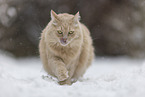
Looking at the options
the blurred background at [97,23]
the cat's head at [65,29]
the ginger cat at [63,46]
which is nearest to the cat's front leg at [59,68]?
the ginger cat at [63,46]

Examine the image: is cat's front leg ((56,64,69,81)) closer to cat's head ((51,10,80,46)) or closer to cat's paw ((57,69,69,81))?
cat's paw ((57,69,69,81))

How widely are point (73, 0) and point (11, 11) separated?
2.96 meters

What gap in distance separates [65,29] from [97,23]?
6.87 meters

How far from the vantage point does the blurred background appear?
9.16 m

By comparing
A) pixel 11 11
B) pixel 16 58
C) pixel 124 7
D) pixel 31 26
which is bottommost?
pixel 16 58

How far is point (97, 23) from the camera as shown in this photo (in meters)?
10.4

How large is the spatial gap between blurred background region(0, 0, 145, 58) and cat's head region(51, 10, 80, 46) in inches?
207

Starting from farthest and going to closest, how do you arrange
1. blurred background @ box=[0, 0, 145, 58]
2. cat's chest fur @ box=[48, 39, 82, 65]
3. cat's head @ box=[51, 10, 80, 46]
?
1. blurred background @ box=[0, 0, 145, 58]
2. cat's chest fur @ box=[48, 39, 82, 65]
3. cat's head @ box=[51, 10, 80, 46]

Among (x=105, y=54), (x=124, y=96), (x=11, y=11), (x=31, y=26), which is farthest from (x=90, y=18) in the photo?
(x=124, y=96)

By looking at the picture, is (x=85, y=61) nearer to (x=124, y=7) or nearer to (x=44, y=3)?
(x=44, y=3)

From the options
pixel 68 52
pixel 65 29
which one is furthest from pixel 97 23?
pixel 65 29

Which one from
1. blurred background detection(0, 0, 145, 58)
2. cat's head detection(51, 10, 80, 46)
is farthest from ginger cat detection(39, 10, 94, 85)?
blurred background detection(0, 0, 145, 58)

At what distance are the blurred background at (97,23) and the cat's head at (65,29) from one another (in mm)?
5249

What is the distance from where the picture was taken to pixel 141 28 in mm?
10172
